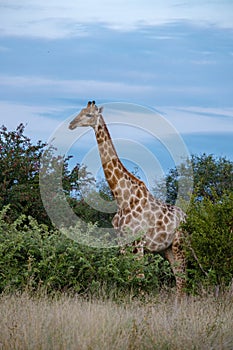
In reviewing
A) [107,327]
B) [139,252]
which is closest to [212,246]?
[139,252]

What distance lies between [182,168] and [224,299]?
44.4ft

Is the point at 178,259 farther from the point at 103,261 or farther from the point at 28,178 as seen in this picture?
the point at 28,178

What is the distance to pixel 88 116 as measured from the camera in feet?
43.9

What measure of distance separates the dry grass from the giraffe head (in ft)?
16.0

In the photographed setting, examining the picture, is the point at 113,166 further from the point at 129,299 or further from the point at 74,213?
the point at 74,213

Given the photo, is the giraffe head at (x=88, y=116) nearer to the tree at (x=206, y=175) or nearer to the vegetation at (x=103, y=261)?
the vegetation at (x=103, y=261)

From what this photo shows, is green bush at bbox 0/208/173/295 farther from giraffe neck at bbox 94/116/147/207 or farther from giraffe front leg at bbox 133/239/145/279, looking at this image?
giraffe neck at bbox 94/116/147/207

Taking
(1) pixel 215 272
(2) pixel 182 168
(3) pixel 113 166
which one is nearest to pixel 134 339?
(1) pixel 215 272

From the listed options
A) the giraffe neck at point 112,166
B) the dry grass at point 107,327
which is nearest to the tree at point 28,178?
the giraffe neck at point 112,166

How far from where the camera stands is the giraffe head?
13344mm

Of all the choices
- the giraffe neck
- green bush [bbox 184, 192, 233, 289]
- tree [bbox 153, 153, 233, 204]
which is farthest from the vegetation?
tree [bbox 153, 153, 233, 204]

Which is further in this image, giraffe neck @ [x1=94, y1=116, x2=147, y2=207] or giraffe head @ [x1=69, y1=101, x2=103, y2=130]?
giraffe neck @ [x1=94, y1=116, x2=147, y2=207]

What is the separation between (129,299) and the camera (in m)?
10.5

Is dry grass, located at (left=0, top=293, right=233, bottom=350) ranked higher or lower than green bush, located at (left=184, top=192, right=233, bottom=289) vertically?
lower
